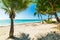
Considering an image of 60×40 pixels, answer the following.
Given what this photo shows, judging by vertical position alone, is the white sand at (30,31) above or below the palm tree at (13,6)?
below

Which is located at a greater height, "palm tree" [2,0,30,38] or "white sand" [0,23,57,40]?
"palm tree" [2,0,30,38]

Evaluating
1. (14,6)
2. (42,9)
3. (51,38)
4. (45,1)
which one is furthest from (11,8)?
(42,9)

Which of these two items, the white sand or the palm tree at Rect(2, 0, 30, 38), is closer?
the palm tree at Rect(2, 0, 30, 38)

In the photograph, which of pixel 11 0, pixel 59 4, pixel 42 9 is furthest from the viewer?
pixel 42 9

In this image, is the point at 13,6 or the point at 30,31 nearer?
the point at 13,6

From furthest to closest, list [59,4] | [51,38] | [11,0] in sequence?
1. [59,4]
2. [11,0]
3. [51,38]

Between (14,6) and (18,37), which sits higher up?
(14,6)

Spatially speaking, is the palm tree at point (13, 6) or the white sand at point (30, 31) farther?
the white sand at point (30, 31)

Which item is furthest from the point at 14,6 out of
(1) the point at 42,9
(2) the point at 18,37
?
(1) the point at 42,9

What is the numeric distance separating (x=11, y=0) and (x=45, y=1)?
10189 millimetres

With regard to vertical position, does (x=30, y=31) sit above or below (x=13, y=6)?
below

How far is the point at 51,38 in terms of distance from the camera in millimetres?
16031

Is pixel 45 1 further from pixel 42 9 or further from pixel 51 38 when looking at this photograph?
pixel 51 38

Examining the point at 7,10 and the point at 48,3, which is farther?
the point at 48,3
